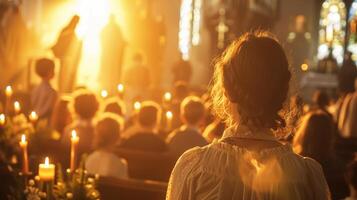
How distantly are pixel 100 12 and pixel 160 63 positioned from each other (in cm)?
200

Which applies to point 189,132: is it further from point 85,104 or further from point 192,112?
point 85,104

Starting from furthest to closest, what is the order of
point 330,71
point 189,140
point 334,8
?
point 334,8
point 330,71
point 189,140

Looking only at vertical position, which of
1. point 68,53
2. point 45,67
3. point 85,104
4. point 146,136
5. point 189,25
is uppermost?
point 189,25

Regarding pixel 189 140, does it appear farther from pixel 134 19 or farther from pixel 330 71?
pixel 330 71

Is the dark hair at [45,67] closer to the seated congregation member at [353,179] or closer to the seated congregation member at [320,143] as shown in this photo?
the seated congregation member at [320,143]

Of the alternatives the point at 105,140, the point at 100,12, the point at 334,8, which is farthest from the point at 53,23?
the point at 105,140

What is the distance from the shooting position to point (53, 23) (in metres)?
22.7

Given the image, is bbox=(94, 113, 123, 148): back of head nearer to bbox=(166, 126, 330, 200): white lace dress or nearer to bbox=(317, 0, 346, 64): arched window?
bbox=(166, 126, 330, 200): white lace dress

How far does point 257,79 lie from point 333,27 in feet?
85.5

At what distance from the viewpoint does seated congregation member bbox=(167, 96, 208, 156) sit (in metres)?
7.75

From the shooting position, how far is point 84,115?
7.83m

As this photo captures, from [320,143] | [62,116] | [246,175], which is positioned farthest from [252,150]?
[62,116]


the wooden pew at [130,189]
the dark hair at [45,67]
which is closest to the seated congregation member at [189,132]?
the wooden pew at [130,189]

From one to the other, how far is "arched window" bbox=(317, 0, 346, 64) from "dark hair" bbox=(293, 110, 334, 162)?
20.9 metres
